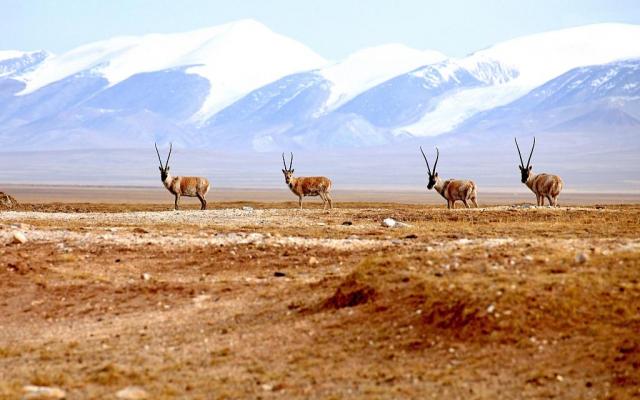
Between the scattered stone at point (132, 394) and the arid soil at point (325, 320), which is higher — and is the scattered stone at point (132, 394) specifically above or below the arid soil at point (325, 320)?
below

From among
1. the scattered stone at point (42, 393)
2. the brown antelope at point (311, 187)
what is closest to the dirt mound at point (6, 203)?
the brown antelope at point (311, 187)

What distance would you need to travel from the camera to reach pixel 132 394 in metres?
11.7

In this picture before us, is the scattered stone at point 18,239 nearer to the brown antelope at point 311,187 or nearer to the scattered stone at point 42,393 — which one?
the scattered stone at point 42,393

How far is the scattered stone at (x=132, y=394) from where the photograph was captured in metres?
11.6

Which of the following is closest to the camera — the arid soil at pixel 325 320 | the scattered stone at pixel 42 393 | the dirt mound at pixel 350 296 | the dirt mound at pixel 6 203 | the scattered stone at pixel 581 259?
the scattered stone at pixel 42 393

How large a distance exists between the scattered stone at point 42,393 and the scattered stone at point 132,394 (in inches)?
22.5

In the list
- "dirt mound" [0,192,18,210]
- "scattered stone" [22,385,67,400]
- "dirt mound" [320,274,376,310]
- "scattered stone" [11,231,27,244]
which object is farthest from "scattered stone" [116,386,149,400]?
"dirt mound" [0,192,18,210]

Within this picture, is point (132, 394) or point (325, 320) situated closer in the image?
point (132, 394)

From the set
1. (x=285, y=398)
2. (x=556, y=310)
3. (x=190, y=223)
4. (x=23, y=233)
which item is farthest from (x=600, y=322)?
(x=190, y=223)

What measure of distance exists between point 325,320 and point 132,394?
3043 millimetres

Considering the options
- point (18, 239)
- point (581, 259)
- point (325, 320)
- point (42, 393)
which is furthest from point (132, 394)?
point (18, 239)

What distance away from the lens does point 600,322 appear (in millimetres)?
12633

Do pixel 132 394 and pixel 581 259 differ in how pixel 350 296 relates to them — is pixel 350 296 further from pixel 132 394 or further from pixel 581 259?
pixel 132 394

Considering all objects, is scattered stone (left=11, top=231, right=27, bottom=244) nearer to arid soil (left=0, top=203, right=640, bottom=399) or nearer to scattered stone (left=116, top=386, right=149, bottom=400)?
arid soil (left=0, top=203, right=640, bottom=399)
